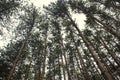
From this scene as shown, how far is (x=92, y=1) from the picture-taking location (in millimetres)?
18078

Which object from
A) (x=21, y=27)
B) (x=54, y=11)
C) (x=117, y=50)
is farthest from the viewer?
(x=117, y=50)

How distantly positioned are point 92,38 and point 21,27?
1313 cm

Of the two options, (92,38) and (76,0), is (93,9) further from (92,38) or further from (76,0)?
(92,38)

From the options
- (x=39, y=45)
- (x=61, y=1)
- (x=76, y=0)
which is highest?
(x=76, y=0)

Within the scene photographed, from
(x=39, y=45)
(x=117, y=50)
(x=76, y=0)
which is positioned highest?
(x=76, y=0)

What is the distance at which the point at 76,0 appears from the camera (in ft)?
65.0

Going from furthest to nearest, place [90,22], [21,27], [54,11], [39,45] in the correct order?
[39,45] < [90,22] < [21,27] < [54,11]

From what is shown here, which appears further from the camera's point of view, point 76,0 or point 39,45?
point 39,45

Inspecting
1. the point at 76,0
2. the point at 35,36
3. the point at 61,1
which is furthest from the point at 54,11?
the point at 35,36

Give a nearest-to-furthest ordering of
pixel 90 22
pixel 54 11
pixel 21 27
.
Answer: pixel 54 11, pixel 21 27, pixel 90 22

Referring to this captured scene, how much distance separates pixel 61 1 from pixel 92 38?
10654mm

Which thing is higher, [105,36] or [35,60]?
[105,36]

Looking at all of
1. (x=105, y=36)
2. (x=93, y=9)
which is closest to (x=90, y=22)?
(x=93, y=9)

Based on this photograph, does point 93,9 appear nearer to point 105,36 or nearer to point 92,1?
point 92,1
